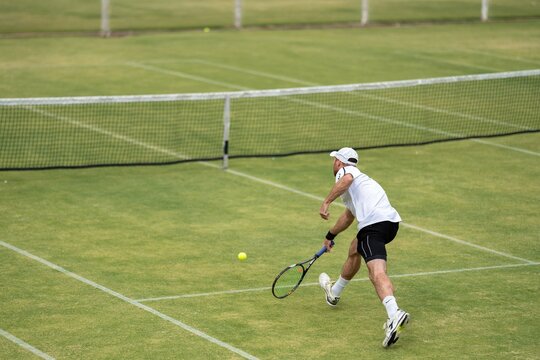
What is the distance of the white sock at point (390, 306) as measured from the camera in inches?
478

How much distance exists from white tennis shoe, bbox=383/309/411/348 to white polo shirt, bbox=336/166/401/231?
1.31 meters

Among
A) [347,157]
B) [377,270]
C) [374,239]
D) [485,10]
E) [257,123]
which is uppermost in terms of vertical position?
[485,10]

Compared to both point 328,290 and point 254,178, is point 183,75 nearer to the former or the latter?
point 254,178

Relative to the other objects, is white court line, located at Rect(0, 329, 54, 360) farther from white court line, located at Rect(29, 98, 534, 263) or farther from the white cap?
white court line, located at Rect(29, 98, 534, 263)

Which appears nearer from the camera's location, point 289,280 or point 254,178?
point 289,280

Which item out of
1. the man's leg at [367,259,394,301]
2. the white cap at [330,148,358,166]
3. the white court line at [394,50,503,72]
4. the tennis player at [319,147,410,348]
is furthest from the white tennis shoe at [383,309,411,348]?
the white court line at [394,50,503,72]

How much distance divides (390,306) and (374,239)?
0.93 m

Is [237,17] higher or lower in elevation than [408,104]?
higher

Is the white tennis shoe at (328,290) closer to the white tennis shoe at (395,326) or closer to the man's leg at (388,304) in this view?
the man's leg at (388,304)

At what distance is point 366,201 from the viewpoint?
12953mm

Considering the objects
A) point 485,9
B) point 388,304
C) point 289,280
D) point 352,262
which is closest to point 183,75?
point 485,9

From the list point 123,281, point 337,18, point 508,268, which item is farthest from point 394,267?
point 337,18

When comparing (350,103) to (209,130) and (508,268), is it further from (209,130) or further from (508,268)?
(508,268)

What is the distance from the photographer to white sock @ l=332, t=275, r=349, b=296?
13.5 metres
